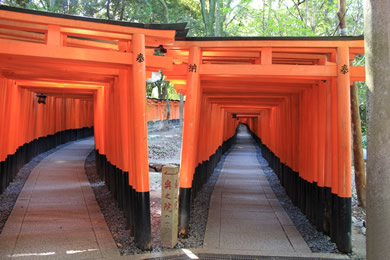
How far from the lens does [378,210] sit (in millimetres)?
2707

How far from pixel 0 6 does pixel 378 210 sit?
4.89 m

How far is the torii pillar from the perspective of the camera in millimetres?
2689

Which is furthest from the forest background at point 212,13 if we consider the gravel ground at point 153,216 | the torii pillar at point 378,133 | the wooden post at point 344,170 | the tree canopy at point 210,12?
the torii pillar at point 378,133

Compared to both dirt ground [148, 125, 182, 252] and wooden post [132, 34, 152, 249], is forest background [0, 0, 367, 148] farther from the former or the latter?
wooden post [132, 34, 152, 249]

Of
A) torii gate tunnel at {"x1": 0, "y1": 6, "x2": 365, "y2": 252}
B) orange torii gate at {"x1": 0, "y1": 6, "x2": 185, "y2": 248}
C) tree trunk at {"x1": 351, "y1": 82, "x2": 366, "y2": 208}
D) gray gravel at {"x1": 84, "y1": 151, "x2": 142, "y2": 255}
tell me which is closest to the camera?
orange torii gate at {"x1": 0, "y1": 6, "x2": 185, "y2": 248}

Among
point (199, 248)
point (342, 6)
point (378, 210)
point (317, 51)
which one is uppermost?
point (342, 6)

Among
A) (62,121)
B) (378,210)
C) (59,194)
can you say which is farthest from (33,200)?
(62,121)

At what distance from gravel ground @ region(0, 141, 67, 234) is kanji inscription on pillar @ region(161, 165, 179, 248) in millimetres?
2745

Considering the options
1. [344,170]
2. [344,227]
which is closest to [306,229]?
[344,227]

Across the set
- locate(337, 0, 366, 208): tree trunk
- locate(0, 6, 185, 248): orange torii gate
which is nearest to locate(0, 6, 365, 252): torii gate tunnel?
locate(0, 6, 185, 248): orange torii gate

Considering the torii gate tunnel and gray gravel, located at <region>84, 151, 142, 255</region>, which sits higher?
the torii gate tunnel

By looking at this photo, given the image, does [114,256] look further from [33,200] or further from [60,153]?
[60,153]

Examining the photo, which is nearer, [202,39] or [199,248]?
[199,248]

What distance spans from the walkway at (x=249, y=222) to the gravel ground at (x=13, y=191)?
369cm
